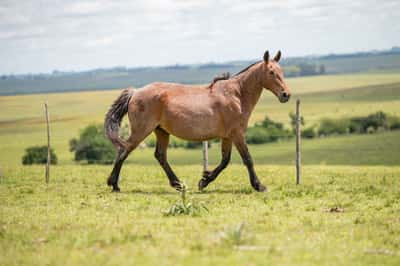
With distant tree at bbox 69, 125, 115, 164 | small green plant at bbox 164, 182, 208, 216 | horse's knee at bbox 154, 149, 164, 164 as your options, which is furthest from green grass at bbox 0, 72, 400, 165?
small green plant at bbox 164, 182, 208, 216

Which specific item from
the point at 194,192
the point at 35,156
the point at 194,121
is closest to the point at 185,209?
the point at 194,192

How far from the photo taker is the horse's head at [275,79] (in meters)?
14.7

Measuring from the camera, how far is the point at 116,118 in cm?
1512

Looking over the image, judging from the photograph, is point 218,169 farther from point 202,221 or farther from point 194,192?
point 202,221

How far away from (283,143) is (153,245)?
65.5 meters

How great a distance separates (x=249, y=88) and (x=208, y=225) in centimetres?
535

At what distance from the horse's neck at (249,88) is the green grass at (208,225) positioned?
1.99 metres

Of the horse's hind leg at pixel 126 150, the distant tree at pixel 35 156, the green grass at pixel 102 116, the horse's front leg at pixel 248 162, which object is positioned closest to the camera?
the horse's front leg at pixel 248 162

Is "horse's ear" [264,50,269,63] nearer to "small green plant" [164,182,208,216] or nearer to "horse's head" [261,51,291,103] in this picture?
"horse's head" [261,51,291,103]

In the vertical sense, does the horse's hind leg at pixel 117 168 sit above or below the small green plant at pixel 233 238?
above

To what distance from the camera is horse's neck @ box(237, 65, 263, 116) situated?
15.1m

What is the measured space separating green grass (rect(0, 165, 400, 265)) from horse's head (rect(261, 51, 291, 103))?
2169mm

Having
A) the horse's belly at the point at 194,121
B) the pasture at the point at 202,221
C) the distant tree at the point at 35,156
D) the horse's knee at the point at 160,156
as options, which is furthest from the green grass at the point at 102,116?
the horse's belly at the point at 194,121

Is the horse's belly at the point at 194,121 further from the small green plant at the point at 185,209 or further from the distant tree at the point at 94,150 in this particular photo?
the distant tree at the point at 94,150
